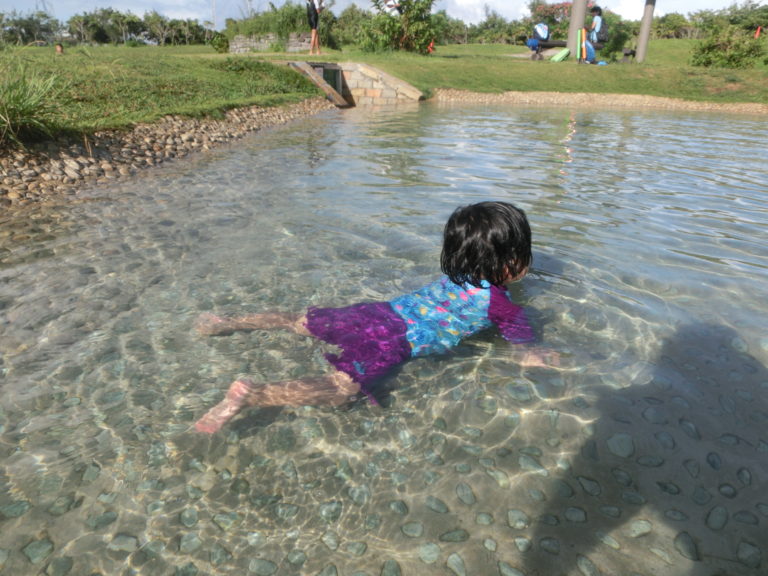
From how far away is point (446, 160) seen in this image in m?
8.71

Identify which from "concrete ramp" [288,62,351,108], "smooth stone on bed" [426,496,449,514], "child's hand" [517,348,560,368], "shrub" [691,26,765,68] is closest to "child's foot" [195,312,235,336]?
"smooth stone on bed" [426,496,449,514]

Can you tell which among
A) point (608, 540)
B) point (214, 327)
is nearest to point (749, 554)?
point (608, 540)

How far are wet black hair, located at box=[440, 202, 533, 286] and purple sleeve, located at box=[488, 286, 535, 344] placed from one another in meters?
0.13

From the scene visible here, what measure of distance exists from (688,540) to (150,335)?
308 cm

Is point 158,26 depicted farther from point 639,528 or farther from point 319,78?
point 639,528

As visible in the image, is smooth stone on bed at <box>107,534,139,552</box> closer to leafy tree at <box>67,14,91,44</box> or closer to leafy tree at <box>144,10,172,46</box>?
leafy tree at <box>144,10,172,46</box>

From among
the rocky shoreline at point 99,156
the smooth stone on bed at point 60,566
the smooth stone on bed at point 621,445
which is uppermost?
the rocky shoreline at point 99,156

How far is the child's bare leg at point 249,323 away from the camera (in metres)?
3.16

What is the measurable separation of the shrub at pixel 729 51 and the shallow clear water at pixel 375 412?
2937 cm

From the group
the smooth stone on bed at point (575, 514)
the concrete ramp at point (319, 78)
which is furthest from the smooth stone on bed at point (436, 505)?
the concrete ramp at point (319, 78)

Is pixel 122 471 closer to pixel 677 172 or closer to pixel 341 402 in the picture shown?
pixel 341 402

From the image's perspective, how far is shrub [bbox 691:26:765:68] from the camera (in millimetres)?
26969

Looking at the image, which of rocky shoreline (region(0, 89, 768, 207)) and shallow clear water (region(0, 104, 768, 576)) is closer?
shallow clear water (region(0, 104, 768, 576))

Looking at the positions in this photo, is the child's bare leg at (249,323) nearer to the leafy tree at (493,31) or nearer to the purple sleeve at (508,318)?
the purple sleeve at (508,318)
